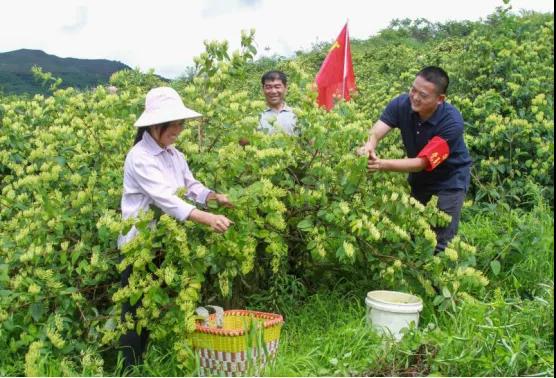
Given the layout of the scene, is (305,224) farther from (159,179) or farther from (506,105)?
(506,105)

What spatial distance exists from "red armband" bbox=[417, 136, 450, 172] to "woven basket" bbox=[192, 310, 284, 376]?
1.32 meters

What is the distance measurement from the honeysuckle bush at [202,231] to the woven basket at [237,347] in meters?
0.09

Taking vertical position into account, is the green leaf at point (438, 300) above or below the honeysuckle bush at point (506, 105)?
below

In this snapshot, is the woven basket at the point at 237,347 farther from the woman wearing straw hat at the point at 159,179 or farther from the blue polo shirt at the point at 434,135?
the blue polo shirt at the point at 434,135

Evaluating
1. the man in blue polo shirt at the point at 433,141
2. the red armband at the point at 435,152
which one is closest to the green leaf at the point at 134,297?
the man in blue polo shirt at the point at 433,141

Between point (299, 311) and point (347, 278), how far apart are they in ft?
1.51

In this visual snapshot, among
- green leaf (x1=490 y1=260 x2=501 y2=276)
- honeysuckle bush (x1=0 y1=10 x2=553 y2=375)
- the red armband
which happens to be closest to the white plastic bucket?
honeysuckle bush (x1=0 y1=10 x2=553 y2=375)

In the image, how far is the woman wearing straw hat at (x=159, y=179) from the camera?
299 centimetres

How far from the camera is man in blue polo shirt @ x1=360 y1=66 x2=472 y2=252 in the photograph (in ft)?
12.8

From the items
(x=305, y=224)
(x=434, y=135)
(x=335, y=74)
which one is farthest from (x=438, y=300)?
(x=335, y=74)

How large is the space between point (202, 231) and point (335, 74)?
15.1 feet

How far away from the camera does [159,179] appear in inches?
120

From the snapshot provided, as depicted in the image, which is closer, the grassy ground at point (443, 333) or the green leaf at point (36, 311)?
the grassy ground at point (443, 333)

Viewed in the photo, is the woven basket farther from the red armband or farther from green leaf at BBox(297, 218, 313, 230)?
Result: the red armband
